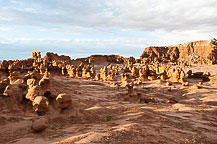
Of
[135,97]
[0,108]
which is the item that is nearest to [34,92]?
[0,108]

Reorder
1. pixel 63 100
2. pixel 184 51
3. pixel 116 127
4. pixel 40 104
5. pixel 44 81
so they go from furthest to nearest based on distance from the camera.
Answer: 1. pixel 184 51
2. pixel 44 81
3. pixel 63 100
4. pixel 40 104
5. pixel 116 127

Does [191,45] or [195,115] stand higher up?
[191,45]

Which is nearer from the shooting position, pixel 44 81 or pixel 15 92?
pixel 15 92

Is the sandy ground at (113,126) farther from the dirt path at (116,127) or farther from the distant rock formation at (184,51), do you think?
the distant rock formation at (184,51)

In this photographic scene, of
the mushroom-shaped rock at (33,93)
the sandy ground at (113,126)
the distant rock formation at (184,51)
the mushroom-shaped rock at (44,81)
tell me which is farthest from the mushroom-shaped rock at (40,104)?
the distant rock formation at (184,51)

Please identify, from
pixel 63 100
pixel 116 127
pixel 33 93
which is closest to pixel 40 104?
pixel 63 100

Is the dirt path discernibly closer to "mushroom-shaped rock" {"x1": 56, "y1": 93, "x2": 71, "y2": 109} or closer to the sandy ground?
the sandy ground

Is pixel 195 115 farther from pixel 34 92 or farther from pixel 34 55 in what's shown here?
pixel 34 55

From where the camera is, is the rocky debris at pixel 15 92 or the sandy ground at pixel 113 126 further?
the rocky debris at pixel 15 92

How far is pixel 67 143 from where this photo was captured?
14.3 feet

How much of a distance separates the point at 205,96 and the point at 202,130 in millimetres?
7443

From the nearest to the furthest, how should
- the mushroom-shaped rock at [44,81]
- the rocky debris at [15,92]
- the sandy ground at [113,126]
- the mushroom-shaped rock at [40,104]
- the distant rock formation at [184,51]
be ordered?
the sandy ground at [113,126] → the mushroom-shaped rock at [40,104] → the rocky debris at [15,92] → the mushroom-shaped rock at [44,81] → the distant rock formation at [184,51]

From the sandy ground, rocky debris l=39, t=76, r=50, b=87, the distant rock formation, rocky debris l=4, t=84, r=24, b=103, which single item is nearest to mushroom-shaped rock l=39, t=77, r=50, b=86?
rocky debris l=39, t=76, r=50, b=87

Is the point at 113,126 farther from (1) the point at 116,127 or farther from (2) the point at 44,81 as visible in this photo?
(2) the point at 44,81
